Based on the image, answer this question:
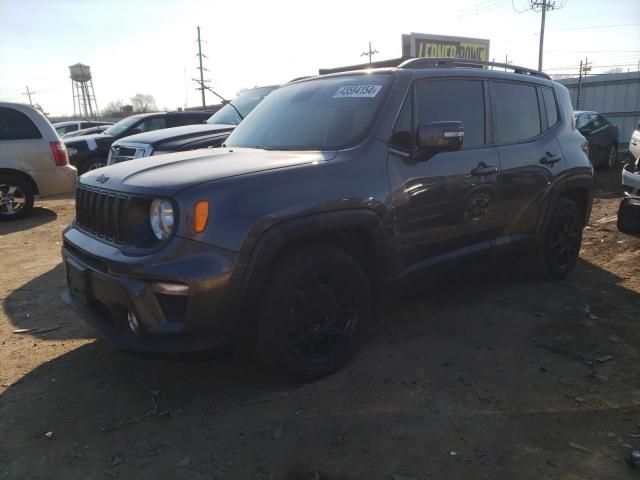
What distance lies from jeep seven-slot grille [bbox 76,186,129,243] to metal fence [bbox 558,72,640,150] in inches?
768

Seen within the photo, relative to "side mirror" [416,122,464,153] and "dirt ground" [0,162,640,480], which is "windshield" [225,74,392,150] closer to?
"side mirror" [416,122,464,153]

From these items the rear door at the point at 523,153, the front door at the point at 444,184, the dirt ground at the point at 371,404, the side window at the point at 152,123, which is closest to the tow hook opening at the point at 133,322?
the dirt ground at the point at 371,404

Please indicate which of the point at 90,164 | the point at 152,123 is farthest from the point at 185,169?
the point at 90,164

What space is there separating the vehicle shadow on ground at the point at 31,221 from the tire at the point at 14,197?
13cm

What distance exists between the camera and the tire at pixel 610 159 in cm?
1300

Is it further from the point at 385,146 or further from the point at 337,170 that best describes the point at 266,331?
the point at 385,146

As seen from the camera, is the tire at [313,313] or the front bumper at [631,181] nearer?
the tire at [313,313]

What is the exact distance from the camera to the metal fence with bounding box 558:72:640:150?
18.9 m

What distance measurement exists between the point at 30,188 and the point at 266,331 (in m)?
7.10

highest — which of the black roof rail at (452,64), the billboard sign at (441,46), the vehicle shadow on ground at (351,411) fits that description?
the billboard sign at (441,46)

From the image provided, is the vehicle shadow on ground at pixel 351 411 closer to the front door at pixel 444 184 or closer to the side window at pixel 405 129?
the front door at pixel 444 184

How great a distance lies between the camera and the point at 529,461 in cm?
241

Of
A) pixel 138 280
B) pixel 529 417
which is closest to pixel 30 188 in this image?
pixel 138 280

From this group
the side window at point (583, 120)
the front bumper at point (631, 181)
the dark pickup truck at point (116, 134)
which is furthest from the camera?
the side window at point (583, 120)
